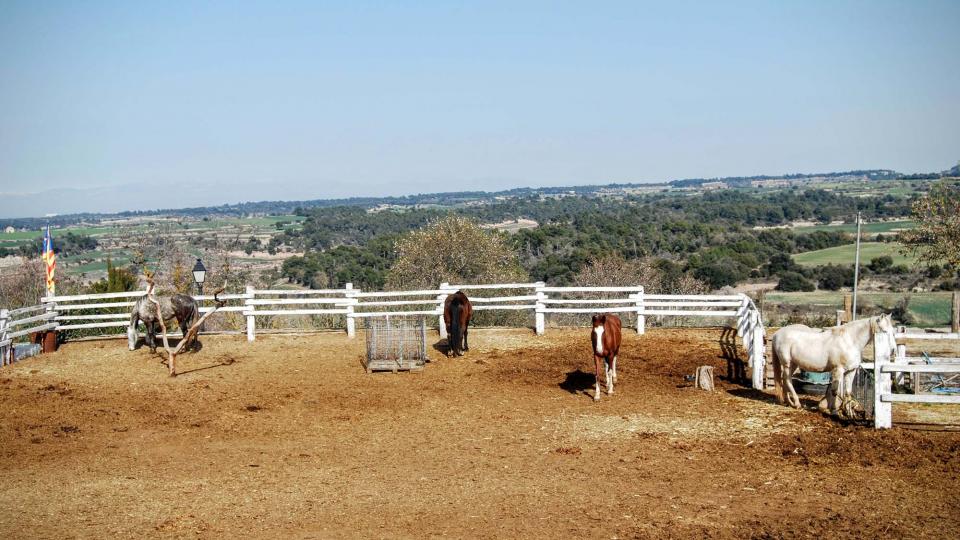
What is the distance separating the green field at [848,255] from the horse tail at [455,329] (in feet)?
128

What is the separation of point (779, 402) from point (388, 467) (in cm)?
593

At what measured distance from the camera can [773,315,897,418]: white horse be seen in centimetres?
1048

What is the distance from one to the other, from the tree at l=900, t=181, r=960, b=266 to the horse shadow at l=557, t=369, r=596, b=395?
1438 centimetres

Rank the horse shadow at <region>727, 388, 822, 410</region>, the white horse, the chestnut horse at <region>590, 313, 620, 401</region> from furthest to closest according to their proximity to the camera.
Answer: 1. the chestnut horse at <region>590, 313, 620, 401</region>
2. the horse shadow at <region>727, 388, 822, 410</region>
3. the white horse

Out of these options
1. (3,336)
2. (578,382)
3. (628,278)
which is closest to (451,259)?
(628,278)

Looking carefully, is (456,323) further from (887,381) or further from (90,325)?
(90,325)

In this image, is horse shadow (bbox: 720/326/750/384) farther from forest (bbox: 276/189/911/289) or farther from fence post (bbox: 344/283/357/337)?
forest (bbox: 276/189/911/289)

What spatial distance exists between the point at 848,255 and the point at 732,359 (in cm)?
4310

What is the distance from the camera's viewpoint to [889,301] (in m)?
32.6

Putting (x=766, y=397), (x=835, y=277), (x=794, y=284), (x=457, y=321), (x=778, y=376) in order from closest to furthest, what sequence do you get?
(x=778, y=376), (x=766, y=397), (x=457, y=321), (x=794, y=284), (x=835, y=277)

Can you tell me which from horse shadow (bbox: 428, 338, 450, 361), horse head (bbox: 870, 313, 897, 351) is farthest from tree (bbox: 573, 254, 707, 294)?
horse head (bbox: 870, 313, 897, 351)

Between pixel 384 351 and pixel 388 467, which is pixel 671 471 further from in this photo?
pixel 384 351

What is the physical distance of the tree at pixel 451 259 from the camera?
3188cm

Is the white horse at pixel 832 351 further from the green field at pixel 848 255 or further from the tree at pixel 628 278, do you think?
the green field at pixel 848 255
